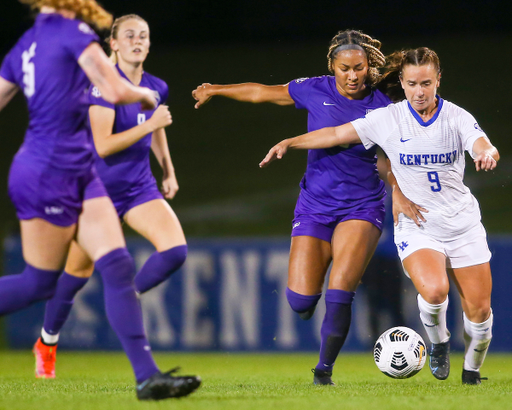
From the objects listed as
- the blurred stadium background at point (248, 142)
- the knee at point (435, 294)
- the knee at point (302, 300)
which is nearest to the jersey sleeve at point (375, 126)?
the knee at point (435, 294)

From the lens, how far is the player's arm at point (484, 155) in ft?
13.3

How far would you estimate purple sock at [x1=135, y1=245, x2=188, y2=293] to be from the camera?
4.84 metres

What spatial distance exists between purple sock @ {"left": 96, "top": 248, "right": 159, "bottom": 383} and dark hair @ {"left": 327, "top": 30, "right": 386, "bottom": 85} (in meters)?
2.22

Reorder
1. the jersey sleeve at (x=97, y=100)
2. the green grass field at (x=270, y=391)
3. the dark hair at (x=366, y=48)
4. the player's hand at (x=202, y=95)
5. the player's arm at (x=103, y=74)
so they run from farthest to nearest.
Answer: the player's hand at (x=202, y=95)
the dark hair at (x=366, y=48)
the jersey sleeve at (x=97, y=100)
the green grass field at (x=270, y=391)
the player's arm at (x=103, y=74)

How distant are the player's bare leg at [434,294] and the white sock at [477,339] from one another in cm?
14

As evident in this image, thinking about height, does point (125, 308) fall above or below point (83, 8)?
below

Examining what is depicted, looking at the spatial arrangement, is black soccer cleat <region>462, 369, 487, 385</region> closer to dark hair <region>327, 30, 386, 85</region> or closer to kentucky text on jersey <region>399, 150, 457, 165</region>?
kentucky text on jersey <region>399, 150, 457, 165</region>

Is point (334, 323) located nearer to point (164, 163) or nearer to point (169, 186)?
point (169, 186)

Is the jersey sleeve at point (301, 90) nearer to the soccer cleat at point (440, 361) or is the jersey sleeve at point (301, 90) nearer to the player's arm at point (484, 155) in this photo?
the player's arm at point (484, 155)

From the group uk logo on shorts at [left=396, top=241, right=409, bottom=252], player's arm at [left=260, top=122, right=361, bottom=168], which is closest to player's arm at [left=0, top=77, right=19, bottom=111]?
player's arm at [left=260, top=122, right=361, bottom=168]

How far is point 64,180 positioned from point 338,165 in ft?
6.75

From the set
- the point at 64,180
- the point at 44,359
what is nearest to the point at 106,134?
the point at 64,180

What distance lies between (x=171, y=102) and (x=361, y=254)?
38.3 feet

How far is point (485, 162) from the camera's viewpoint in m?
4.05
